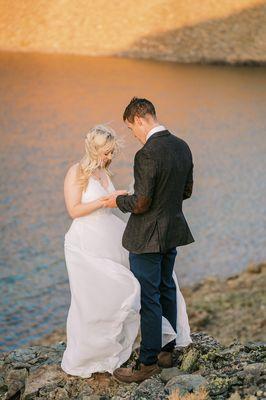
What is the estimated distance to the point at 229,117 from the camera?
38.3 m

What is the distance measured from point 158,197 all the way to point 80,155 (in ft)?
71.5

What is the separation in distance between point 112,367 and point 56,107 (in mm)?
29931

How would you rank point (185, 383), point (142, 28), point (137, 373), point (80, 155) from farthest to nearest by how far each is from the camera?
point (142, 28)
point (80, 155)
point (137, 373)
point (185, 383)

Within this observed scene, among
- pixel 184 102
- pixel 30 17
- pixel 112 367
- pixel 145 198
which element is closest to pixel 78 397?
pixel 112 367

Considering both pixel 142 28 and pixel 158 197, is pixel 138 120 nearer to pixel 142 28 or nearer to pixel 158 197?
pixel 158 197

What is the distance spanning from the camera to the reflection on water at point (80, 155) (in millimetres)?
18422

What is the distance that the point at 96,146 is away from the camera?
744cm

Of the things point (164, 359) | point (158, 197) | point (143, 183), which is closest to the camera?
point (143, 183)

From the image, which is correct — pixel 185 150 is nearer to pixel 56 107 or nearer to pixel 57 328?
pixel 57 328

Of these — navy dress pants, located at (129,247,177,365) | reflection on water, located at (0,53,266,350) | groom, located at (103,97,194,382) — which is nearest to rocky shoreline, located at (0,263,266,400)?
groom, located at (103,97,194,382)

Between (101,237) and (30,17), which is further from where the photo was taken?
(30,17)

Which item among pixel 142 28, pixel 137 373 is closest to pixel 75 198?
pixel 137 373

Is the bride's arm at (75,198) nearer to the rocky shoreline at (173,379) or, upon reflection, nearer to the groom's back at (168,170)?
the groom's back at (168,170)

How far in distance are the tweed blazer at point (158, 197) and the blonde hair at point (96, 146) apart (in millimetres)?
564
